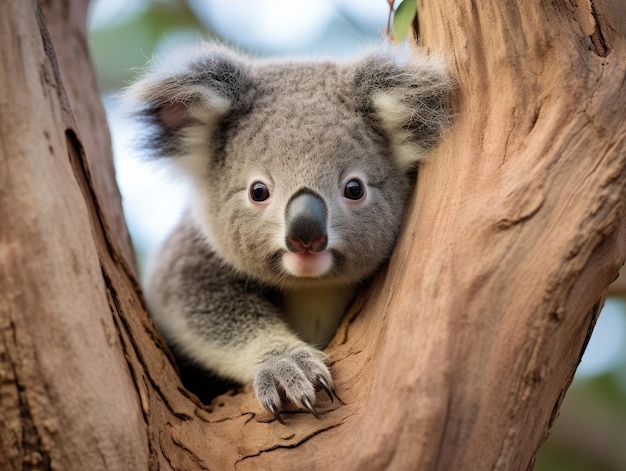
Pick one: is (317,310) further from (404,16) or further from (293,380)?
(404,16)

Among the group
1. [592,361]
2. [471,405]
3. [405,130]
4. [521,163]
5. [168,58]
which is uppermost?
[168,58]

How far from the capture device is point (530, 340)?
191cm

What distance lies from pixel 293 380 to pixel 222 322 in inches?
29.7

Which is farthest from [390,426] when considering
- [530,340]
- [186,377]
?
[186,377]

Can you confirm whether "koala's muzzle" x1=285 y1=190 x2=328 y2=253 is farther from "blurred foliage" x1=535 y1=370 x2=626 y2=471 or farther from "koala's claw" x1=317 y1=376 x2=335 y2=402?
"blurred foliage" x1=535 y1=370 x2=626 y2=471

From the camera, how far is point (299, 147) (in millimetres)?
2578

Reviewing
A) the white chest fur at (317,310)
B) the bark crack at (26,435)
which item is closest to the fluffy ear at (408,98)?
the white chest fur at (317,310)

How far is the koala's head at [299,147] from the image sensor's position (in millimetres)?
2514

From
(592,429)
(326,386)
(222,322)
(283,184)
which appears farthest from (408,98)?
(592,429)

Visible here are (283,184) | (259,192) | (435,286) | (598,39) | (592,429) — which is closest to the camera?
(435,286)

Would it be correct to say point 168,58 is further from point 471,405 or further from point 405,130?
point 471,405

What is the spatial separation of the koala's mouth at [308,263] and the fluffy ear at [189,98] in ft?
2.38

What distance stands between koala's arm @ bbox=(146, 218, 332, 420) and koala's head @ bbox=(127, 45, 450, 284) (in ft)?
0.73

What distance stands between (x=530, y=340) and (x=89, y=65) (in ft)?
8.59
